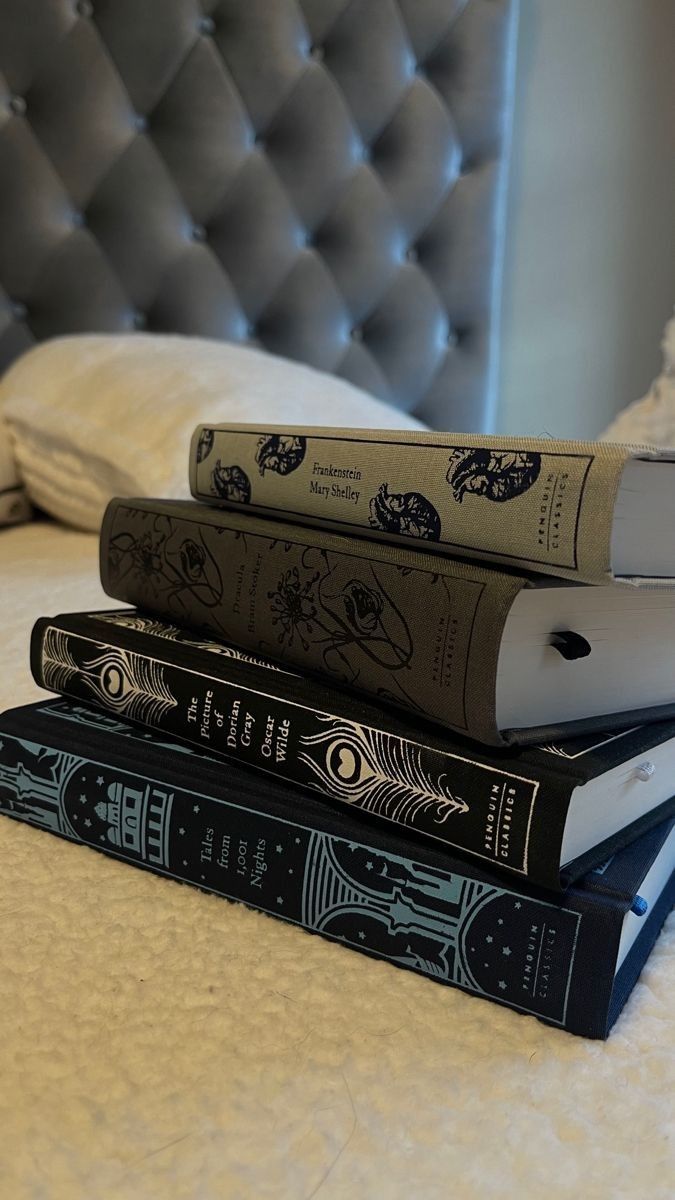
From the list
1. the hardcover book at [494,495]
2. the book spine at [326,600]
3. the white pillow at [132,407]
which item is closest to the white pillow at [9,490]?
the white pillow at [132,407]

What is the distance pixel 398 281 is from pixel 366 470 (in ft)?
4.73

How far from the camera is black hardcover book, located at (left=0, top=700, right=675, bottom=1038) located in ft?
1.13

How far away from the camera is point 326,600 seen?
0.43 metres

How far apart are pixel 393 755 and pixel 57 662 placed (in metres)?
0.21

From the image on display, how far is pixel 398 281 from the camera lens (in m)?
1.77

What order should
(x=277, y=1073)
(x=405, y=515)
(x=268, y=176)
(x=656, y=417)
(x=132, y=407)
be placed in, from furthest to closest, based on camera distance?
(x=268, y=176)
(x=656, y=417)
(x=132, y=407)
(x=405, y=515)
(x=277, y=1073)

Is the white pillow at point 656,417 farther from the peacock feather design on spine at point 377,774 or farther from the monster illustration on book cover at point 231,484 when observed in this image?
the peacock feather design on spine at point 377,774

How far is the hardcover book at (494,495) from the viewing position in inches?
14.1

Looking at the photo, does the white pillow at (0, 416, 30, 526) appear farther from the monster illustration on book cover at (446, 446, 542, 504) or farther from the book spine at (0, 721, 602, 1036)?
the monster illustration on book cover at (446, 446, 542, 504)

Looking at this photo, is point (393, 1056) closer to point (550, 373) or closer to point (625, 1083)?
point (625, 1083)

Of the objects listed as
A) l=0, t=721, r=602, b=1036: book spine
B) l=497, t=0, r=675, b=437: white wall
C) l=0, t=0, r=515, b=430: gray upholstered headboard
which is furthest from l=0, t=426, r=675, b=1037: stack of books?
l=497, t=0, r=675, b=437: white wall

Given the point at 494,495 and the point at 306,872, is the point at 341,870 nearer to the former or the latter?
the point at 306,872

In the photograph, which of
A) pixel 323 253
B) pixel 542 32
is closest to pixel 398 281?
pixel 323 253

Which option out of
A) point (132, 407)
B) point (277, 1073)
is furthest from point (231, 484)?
point (132, 407)
